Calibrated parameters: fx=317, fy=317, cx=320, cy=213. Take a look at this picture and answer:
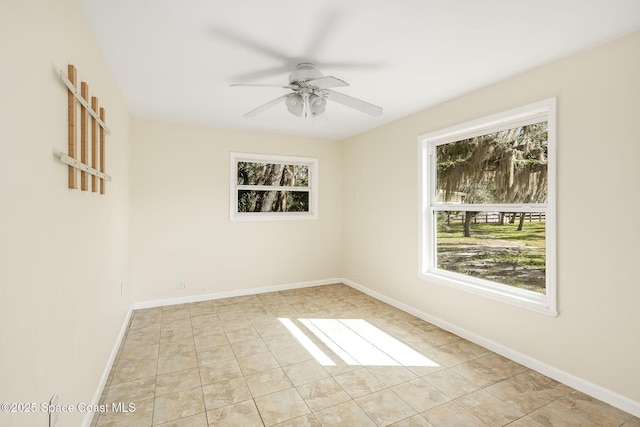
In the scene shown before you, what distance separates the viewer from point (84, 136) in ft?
5.67

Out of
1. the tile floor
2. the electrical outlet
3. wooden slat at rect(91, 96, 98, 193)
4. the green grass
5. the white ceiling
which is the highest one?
the white ceiling

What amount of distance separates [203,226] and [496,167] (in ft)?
11.7

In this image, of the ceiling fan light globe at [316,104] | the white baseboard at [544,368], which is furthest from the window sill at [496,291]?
the ceiling fan light globe at [316,104]

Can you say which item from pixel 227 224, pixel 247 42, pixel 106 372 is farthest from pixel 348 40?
pixel 227 224

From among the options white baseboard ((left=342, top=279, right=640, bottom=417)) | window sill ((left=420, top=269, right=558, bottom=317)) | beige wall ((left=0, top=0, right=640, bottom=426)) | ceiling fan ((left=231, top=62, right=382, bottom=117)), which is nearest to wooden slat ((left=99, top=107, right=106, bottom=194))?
beige wall ((left=0, top=0, right=640, bottom=426))

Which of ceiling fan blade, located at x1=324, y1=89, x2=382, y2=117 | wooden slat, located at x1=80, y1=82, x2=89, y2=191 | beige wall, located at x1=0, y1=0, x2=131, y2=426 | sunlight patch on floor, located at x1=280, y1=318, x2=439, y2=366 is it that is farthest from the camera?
sunlight patch on floor, located at x1=280, y1=318, x2=439, y2=366

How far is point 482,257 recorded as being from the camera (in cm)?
314

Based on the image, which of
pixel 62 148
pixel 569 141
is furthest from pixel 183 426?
pixel 569 141

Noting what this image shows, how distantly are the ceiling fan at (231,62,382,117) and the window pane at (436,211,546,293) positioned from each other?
153 centimetres

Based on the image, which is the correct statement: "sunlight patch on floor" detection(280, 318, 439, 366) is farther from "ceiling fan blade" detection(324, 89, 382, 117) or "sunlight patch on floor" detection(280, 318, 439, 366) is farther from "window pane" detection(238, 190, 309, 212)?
"ceiling fan blade" detection(324, 89, 382, 117)

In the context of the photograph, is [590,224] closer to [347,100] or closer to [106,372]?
[347,100]

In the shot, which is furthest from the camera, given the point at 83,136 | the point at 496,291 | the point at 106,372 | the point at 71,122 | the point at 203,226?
the point at 203,226

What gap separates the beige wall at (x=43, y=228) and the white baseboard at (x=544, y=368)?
9.94 ft

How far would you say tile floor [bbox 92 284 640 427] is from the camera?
77.9 inches
